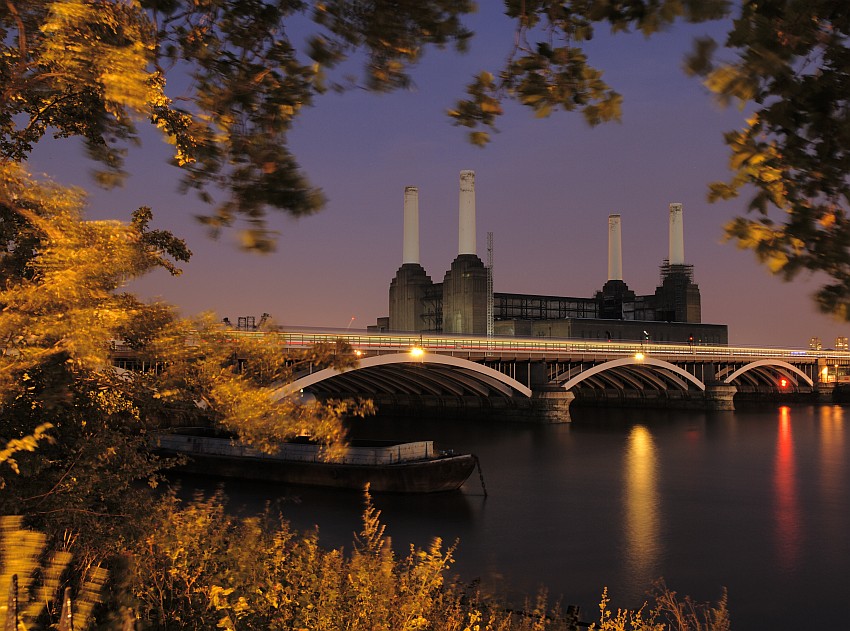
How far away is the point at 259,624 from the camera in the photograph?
739cm

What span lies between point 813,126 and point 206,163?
4105 millimetres

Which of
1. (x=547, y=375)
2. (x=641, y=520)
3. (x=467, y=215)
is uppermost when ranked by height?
(x=467, y=215)

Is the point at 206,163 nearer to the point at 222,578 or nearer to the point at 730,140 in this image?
the point at 730,140

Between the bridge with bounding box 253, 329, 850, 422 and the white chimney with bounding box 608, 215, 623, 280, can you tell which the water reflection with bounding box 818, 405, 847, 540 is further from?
the white chimney with bounding box 608, 215, 623, 280

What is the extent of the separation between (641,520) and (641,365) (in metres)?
45.8

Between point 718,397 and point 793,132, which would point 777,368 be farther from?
point 793,132

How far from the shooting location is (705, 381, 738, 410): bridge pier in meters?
75.8

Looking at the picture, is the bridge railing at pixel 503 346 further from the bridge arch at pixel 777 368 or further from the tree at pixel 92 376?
the tree at pixel 92 376

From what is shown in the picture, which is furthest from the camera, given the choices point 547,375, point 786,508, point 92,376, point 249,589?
point 547,375

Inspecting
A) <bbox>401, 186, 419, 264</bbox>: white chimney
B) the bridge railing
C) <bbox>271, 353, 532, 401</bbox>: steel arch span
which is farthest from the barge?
<bbox>401, 186, 419, 264</bbox>: white chimney

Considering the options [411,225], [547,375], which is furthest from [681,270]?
[547,375]

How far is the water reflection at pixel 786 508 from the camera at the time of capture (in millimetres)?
21953

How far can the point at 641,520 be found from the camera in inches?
1046

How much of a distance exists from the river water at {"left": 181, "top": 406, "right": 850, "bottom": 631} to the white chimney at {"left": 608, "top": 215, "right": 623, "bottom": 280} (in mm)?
78300
